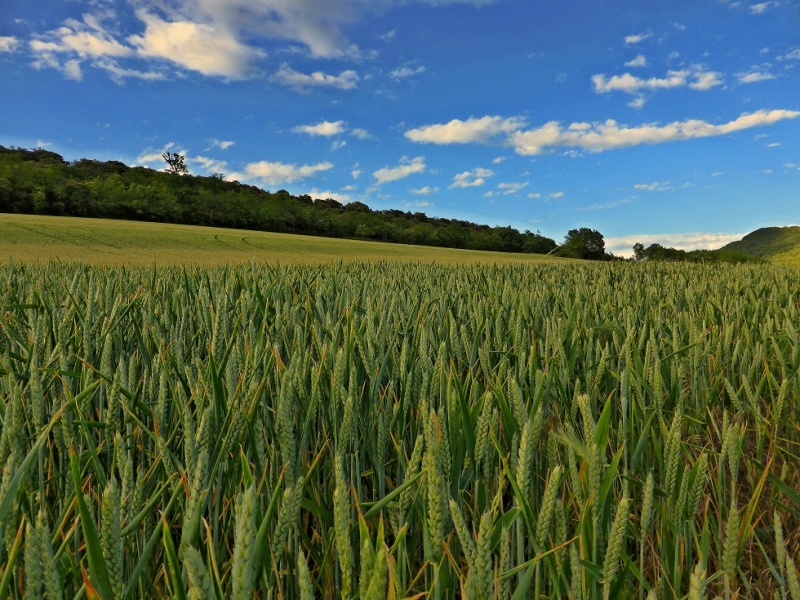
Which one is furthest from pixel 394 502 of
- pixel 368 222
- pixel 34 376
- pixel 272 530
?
pixel 368 222

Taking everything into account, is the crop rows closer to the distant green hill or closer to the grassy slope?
the grassy slope

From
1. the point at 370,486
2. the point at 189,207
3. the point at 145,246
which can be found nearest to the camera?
the point at 370,486

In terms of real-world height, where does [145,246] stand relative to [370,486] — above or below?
below

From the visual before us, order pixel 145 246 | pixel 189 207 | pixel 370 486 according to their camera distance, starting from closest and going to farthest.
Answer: pixel 370 486 < pixel 145 246 < pixel 189 207

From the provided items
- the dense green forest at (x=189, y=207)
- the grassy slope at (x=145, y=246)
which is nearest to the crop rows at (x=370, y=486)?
the grassy slope at (x=145, y=246)

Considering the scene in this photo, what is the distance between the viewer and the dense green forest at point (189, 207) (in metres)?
28.5

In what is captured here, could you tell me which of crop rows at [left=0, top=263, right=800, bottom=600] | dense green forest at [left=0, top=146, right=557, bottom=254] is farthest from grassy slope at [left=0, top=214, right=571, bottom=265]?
dense green forest at [left=0, top=146, right=557, bottom=254]

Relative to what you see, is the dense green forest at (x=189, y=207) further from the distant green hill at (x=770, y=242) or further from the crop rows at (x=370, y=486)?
the crop rows at (x=370, y=486)

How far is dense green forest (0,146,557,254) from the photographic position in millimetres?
28484

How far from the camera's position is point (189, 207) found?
3397 cm

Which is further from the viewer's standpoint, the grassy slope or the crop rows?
the grassy slope

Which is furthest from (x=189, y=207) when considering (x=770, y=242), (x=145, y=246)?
(x=770, y=242)

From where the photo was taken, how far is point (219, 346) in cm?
100

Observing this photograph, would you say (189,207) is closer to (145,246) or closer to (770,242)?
(145,246)
